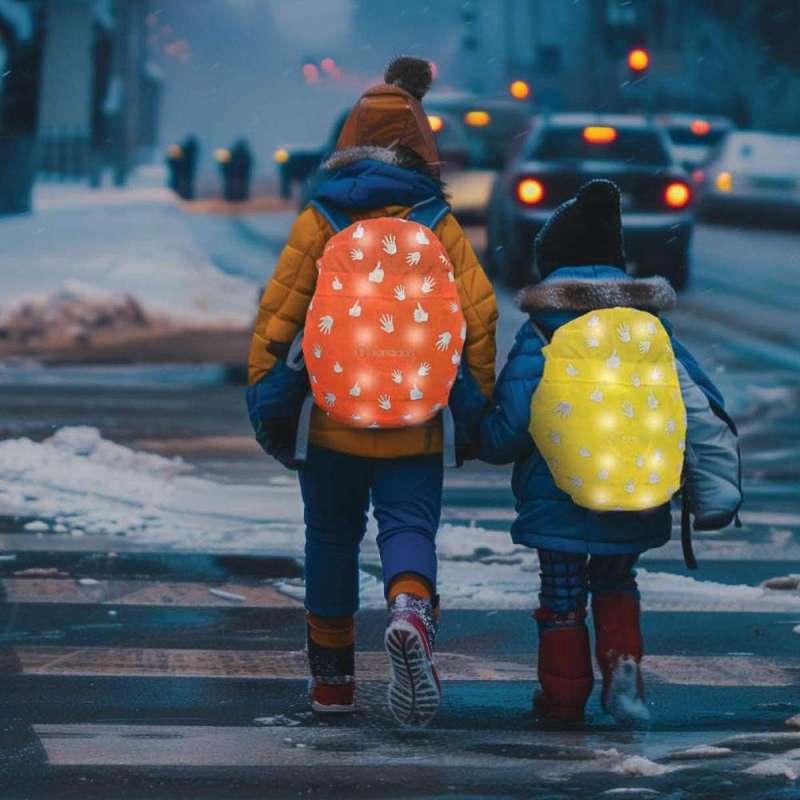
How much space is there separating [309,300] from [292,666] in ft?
4.35

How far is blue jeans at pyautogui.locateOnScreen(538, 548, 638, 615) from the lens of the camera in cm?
559

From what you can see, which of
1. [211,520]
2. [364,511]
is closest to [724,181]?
[211,520]

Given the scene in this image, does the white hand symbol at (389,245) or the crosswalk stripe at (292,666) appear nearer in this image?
the white hand symbol at (389,245)

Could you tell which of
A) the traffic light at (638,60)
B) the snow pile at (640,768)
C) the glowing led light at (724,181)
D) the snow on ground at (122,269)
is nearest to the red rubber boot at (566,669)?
the snow pile at (640,768)

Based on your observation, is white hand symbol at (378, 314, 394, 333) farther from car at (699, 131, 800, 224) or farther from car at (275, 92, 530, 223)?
car at (699, 131, 800, 224)

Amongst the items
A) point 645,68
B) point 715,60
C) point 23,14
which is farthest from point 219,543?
point 715,60

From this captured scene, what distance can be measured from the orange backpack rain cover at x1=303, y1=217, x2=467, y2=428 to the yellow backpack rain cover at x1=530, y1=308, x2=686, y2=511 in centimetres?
37

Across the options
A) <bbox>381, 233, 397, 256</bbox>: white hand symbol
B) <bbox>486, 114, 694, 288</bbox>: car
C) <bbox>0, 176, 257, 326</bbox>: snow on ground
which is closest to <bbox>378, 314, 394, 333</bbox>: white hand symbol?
<bbox>381, 233, 397, 256</bbox>: white hand symbol

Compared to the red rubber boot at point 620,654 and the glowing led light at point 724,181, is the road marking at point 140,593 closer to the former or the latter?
the red rubber boot at point 620,654

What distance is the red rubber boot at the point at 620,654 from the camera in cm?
555

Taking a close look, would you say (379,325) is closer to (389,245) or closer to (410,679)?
(389,245)

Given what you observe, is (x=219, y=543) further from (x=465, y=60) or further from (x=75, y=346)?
(x=465, y=60)

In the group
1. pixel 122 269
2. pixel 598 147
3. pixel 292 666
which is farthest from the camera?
pixel 598 147

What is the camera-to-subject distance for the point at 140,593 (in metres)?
7.32
